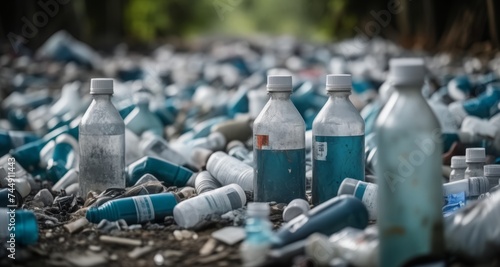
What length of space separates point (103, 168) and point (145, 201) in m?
0.52

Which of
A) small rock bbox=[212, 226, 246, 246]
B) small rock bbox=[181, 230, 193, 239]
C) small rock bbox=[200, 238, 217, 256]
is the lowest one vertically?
small rock bbox=[200, 238, 217, 256]

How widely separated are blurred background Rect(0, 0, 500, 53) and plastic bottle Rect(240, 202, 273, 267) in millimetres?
4220

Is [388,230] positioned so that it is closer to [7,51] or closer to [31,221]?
[31,221]

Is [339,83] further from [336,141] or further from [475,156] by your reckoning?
[475,156]

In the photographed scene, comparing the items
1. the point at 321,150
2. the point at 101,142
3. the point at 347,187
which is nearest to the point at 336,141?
the point at 321,150

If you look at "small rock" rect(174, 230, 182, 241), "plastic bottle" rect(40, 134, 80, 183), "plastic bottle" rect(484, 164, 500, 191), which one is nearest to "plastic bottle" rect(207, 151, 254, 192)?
"small rock" rect(174, 230, 182, 241)

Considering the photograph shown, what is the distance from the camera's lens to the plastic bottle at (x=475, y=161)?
3027 mm

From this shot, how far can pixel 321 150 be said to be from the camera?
2.88 meters

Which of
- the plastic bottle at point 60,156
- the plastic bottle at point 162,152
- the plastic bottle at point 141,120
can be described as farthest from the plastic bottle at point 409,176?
the plastic bottle at point 141,120

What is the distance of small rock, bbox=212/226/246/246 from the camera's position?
96.5 inches

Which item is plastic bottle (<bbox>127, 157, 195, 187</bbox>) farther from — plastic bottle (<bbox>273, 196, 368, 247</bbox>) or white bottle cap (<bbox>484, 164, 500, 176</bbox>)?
white bottle cap (<bbox>484, 164, 500, 176</bbox>)

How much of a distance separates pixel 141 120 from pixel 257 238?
265cm

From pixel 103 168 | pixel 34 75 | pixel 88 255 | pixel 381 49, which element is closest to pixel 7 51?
pixel 34 75

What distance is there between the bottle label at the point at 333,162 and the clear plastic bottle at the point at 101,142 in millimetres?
926
